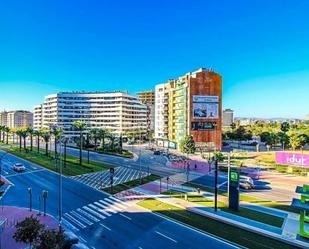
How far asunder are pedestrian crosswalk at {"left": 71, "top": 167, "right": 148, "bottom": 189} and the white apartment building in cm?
7742

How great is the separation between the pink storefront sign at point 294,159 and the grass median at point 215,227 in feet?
116

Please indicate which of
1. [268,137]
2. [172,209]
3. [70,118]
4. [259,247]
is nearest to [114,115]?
[70,118]

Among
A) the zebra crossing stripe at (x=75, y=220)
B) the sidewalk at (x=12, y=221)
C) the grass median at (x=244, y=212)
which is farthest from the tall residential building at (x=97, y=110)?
the zebra crossing stripe at (x=75, y=220)

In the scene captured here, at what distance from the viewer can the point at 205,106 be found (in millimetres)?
127688

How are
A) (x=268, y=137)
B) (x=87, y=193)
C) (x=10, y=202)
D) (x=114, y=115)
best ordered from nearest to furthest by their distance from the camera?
1. (x=10, y=202)
2. (x=87, y=193)
3. (x=268, y=137)
4. (x=114, y=115)

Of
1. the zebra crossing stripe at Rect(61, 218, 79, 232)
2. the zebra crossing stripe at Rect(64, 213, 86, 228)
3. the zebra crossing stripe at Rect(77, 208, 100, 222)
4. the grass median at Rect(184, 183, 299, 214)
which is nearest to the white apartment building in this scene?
the grass median at Rect(184, 183, 299, 214)

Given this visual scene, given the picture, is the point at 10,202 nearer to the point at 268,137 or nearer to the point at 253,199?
the point at 253,199

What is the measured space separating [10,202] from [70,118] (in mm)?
153818

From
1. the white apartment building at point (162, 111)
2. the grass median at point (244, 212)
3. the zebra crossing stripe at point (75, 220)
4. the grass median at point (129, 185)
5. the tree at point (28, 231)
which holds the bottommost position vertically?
the zebra crossing stripe at point (75, 220)

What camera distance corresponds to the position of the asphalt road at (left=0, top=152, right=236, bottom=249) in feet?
106

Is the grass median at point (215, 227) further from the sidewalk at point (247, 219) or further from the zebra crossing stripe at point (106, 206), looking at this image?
the zebra crossing stripe at point (106, 206)

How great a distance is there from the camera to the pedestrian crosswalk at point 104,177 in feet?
203

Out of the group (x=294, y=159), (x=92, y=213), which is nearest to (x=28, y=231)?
(x=92, y=213)

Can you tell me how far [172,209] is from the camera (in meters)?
44.3
